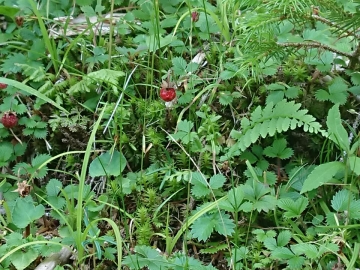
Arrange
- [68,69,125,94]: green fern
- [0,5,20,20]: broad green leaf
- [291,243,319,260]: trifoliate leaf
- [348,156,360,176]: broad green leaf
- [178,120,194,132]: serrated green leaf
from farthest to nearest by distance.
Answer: [0,5,20,20]: broad green leaf
[68,69,125,94]: green fern
[178,120,194,132]: serrated green leaf
[348,156,360,176]: broad green leaf
[291,243,319,260]: trifoliate leaf

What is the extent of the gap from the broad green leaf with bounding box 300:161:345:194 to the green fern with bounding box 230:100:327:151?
0.15 metres

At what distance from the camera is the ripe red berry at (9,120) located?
2.12m

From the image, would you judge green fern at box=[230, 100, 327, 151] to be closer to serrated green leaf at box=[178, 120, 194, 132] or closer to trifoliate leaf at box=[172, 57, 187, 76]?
serrated green leaf at box=[178, 120, 194, 132]

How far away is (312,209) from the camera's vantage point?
1.76 m

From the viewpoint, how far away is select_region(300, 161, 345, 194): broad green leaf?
1.63m

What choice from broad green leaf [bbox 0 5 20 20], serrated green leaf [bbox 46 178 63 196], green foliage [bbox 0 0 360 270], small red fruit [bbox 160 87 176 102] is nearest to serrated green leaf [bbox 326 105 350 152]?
green foliage [bbox 0 0 360 270]

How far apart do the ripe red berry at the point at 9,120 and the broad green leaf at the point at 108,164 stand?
0.44m

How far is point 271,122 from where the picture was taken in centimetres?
183

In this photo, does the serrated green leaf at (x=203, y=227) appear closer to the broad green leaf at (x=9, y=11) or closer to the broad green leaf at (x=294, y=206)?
the broad green leaf at (x=294, y=206)

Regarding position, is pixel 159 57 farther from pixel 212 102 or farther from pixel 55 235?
pixel 55 235

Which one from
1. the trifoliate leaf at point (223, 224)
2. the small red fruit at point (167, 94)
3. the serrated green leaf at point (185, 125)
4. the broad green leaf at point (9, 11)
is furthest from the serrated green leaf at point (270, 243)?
the broad green leaf at point (9, 11)

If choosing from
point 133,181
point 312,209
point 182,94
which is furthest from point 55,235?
point 312,209

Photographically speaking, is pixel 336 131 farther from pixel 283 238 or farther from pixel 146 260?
pixel 146 260

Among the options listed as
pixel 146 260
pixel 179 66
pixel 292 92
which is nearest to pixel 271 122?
pixel 292 92
